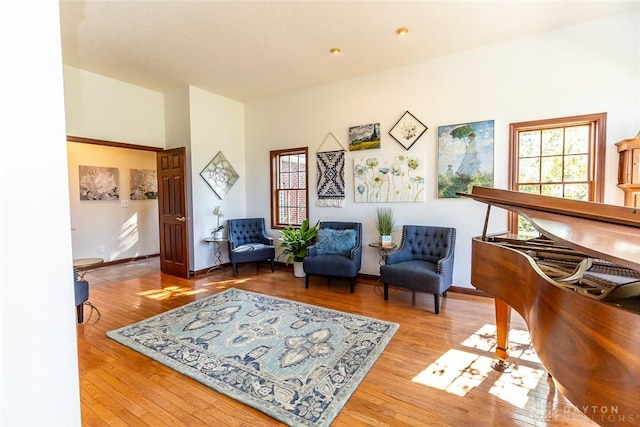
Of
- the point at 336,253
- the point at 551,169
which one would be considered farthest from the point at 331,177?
the point at 551,169

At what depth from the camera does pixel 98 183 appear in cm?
579

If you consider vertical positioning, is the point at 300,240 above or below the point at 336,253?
above

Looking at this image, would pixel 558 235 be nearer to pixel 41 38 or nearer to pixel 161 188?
pixel 41 38

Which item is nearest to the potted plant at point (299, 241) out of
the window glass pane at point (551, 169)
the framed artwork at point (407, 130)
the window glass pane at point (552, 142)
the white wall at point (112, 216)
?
the framed artwork at point (407, 130)

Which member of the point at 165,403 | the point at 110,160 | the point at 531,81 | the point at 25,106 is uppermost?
the point at 531,81

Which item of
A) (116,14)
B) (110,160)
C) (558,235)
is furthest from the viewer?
(110,160)

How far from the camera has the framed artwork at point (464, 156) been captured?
12.4 feet

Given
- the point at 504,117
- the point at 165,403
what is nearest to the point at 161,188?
the point at 165,403

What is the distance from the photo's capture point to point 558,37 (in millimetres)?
3379

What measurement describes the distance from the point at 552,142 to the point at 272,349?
391cm

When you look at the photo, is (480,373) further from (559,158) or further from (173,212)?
(173,212)

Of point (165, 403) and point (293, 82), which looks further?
point (293, 82)

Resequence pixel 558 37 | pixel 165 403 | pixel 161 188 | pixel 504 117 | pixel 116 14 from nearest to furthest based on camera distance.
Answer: pixel 165 403, pixel 116 14, pixel 558 37, pixel 504 117, pixel 161 188

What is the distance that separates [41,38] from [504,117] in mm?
4276
